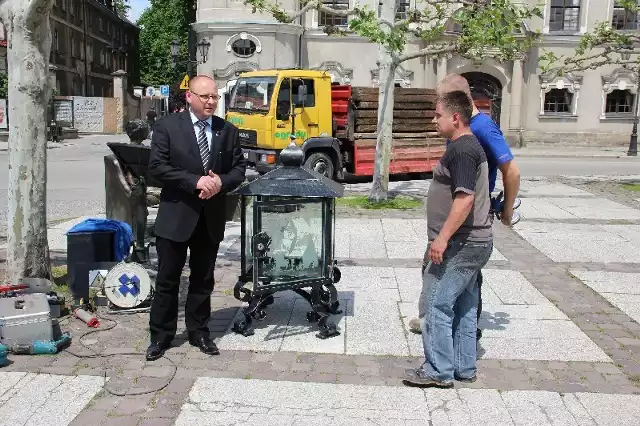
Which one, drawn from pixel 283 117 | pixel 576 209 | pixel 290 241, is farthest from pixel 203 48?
pixel 290 241

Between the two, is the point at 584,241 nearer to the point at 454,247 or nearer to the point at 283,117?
the point at 454,247

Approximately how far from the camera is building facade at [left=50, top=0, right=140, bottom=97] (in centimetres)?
4400

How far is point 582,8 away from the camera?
29.6m

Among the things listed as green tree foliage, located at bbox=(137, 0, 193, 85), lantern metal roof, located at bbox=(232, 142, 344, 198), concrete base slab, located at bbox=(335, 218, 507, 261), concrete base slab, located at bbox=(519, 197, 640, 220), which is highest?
green tree foliage, located at bbox=(137, 0, 193, 85)

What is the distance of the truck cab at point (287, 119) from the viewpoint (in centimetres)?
1454

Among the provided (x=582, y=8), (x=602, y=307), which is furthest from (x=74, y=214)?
(x=582, y=8)

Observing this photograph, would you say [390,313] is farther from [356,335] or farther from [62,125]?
[62,125]

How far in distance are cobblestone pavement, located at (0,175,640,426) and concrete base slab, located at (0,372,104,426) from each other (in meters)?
0.01

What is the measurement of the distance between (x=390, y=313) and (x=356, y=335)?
0.66 m

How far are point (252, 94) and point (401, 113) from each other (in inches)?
163

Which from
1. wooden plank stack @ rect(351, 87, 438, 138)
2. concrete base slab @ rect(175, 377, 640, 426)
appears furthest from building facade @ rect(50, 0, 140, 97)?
concrete base slab @ rect(175, 377, 640, 426)

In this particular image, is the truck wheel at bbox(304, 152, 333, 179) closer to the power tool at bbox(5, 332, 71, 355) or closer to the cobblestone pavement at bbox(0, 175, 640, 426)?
the cobblestone pavement at bbox(0, 175, 640, 426)

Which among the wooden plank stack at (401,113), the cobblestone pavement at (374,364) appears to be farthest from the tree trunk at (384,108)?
the cobblestone pavement at (374,364)

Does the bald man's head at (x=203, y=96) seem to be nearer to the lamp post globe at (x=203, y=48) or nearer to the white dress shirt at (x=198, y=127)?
the white dress shirt at (x=198, y=127)
